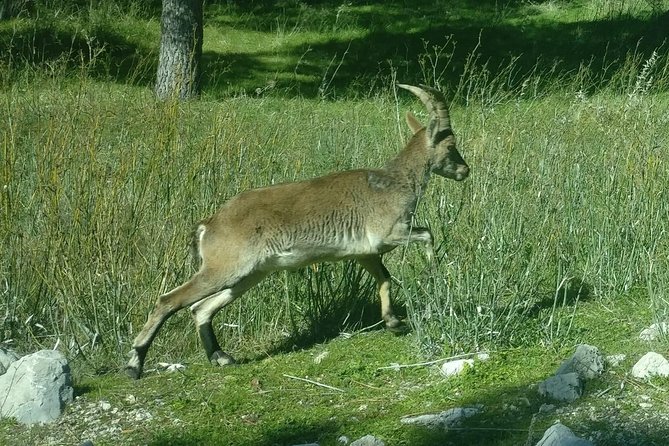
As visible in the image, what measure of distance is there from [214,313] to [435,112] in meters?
2.36

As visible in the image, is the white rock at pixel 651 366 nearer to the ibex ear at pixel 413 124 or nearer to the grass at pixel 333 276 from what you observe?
the grass at pixel 333 276

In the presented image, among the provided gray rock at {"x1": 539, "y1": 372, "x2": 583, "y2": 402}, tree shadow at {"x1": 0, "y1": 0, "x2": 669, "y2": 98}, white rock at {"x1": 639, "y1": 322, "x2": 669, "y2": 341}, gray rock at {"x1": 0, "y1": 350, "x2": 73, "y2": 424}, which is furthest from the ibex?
tree shadow at {"x1": 0, "y1": 0, "x2": 669, "y2": 98}

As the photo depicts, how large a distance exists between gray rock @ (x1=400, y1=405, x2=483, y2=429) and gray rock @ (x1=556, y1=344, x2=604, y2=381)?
62 cm

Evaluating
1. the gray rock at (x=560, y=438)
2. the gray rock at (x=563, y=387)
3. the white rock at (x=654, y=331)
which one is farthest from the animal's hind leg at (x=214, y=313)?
the gray rock at (x=560, y=438)

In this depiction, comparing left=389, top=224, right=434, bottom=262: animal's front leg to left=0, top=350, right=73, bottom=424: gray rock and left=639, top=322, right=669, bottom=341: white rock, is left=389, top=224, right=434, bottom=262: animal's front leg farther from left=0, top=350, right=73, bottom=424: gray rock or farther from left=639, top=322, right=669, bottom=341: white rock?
left=0, top=350, right=73, bottom=424: gray rock

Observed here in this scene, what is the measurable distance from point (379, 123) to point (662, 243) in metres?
7.40

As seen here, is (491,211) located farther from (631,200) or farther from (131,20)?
(131,20)

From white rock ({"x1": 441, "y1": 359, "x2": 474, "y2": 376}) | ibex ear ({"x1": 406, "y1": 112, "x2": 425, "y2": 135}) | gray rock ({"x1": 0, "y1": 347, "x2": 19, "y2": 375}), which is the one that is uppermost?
ibex ear ({"x1": 406, "y1": 112, "x2": 425, "y2": 135})

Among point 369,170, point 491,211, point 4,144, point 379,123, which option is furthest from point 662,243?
point 379,123

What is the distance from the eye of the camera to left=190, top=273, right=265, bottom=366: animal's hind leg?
850 centimetres

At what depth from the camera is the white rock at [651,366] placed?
670 centimetres

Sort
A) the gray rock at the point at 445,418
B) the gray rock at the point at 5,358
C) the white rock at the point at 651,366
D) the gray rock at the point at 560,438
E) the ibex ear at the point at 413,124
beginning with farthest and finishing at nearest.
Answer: the ibex ear at the point at 413,124
the gray rock at the point at 5,358
the white rock at the point at 651,366
the gray rock at the point at 445,418
the gray rock at the point at 560,438

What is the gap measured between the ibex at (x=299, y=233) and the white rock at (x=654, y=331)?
1718 millimetres

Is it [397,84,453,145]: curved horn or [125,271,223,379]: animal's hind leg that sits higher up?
[397,84,453,145]: curved horn
